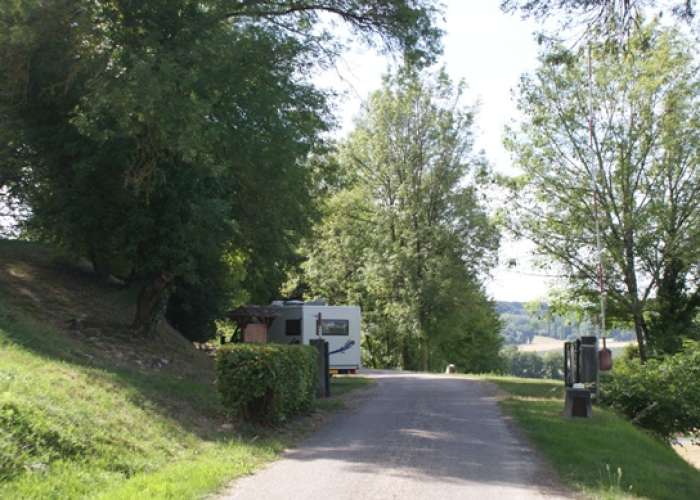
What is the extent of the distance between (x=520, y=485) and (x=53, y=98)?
13879 mm

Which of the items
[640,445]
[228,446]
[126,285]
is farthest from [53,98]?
[640,445]

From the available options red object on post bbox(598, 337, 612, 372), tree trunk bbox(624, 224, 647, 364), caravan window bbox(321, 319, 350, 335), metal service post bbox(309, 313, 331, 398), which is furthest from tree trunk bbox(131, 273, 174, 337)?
tree trunk bbox(624, 224, 647, 364)

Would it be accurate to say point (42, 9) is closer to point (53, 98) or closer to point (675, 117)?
point (53, 98)

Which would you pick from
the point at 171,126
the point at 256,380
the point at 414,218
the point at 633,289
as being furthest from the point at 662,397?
the point at 414,218

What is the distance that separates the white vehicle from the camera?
30.8 m

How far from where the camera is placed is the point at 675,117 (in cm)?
2959

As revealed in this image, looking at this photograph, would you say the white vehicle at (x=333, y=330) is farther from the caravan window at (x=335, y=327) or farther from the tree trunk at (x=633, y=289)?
the tree trunk at (x=633, y=289)

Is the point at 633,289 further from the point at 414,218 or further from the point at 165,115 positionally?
the point at 165,115

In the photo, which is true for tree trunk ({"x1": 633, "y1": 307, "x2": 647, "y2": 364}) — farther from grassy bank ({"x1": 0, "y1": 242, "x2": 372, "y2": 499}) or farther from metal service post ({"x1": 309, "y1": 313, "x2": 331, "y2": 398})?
grassy bank ({"x1": 0, "y1": 242, "x2": 372, "y2": 499})

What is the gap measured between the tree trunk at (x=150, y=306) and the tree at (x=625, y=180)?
59.1 feet

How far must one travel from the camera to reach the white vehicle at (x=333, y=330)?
3084 cm

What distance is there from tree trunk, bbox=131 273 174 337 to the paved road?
6.60 metres

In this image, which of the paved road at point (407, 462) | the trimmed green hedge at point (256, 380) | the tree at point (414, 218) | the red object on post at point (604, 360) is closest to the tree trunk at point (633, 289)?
the tree at point (414, 218)

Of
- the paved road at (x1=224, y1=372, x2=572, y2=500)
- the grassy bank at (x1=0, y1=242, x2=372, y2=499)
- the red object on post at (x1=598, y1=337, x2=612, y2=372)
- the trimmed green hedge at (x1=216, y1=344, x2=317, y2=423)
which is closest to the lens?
the grassy bank at (x1=0, y1=242, x2=372, y2=499)
